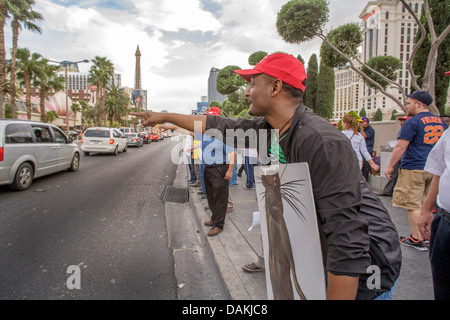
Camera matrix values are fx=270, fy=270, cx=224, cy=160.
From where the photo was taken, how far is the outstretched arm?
1.84 m

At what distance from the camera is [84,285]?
2723mm

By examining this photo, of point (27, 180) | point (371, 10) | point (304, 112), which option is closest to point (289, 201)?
point (304, 112)

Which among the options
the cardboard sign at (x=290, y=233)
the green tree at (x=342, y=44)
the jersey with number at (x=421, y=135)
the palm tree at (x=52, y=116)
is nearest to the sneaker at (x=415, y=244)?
the jersey with number at (x=421, y=135)

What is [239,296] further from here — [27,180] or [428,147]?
[27,180]

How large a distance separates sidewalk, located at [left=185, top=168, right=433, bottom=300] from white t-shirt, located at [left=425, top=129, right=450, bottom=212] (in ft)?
4.11

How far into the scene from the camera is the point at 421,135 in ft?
11.0

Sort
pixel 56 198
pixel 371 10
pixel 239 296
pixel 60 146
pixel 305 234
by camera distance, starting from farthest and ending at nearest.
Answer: pixel 371 10 < pixel 60 146 < pixel 56 198 < pixel 239 296 < pixel 305 234

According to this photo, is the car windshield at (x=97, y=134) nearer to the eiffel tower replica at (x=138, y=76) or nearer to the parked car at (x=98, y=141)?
the parked car at (x=98, y=141)

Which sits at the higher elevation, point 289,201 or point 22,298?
point 289,201

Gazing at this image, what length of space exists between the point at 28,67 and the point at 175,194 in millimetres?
31628

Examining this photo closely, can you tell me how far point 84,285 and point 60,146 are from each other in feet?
24.7

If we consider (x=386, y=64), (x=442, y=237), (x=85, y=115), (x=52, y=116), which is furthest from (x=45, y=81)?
(x=85, y=115)

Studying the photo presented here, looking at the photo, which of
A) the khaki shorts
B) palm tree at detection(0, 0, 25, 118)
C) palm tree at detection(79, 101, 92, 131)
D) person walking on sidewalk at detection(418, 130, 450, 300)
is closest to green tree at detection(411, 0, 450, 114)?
the khaki shorts

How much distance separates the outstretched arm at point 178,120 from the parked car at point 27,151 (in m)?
6.33
